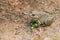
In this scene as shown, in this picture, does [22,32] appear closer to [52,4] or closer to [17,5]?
[17,5]

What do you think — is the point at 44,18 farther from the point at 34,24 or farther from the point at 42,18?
the point at 34,24

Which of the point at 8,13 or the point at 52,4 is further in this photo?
the point at 52,4

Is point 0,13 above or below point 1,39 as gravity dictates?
above

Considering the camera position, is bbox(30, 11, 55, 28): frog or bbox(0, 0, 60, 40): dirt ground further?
bbox(30, 11, 55, 28): frog

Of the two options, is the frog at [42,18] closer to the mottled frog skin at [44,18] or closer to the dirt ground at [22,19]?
the mottled frog skin at [44,18]

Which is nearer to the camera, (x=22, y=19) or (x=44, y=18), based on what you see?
(x=44, y=18)


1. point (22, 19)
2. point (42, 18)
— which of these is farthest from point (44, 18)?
point (22, 19)

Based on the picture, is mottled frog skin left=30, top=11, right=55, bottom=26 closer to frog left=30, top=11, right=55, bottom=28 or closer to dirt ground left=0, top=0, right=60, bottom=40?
frog left=30, top=11, right=55, bottom=28

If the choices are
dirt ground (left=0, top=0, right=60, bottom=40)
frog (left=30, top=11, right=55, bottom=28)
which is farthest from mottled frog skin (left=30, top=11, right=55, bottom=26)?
dirt ground (left=0, top=0, right=60, bottom=40)

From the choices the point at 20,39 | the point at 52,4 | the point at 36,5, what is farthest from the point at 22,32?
the point at 52,4
